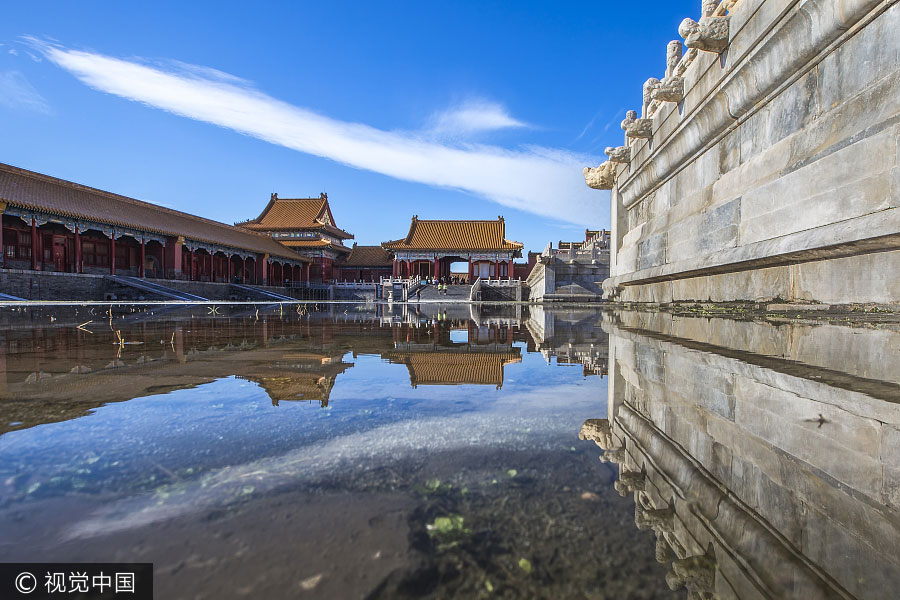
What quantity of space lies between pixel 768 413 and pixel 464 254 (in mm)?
31667

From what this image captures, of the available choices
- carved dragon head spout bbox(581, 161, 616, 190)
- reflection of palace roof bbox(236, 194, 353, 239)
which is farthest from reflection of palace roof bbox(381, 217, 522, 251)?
carved dragon head spout bbox(581, 161, 616, 190)

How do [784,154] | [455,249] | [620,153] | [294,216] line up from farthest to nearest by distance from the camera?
[294,216] < [455,249] < [620,153] < [784,154]

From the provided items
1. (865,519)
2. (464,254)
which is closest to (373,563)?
(865,519)

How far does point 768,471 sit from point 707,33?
15.6ft

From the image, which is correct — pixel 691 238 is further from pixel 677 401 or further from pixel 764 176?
pixel 677 401

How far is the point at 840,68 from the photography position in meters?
3.13

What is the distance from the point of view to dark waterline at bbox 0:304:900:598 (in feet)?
2.52

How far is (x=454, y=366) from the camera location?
3.03m

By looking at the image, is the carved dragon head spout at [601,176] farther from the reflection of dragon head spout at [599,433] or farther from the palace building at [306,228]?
the palace building at [306,228]

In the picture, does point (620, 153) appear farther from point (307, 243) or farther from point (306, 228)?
point (306, 228)

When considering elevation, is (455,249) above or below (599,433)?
above

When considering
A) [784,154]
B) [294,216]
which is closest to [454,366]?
[784,154]

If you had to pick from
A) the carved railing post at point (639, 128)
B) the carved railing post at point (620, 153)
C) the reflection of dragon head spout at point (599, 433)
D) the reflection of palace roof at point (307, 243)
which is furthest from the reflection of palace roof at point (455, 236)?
the reflection of dragon head spout at point (599, 433)

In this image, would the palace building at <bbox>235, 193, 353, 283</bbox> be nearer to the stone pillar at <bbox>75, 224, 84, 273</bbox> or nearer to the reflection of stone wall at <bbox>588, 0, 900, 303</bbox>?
the stone pillar at <bbox>75, 224, 84, 273</bbox>
